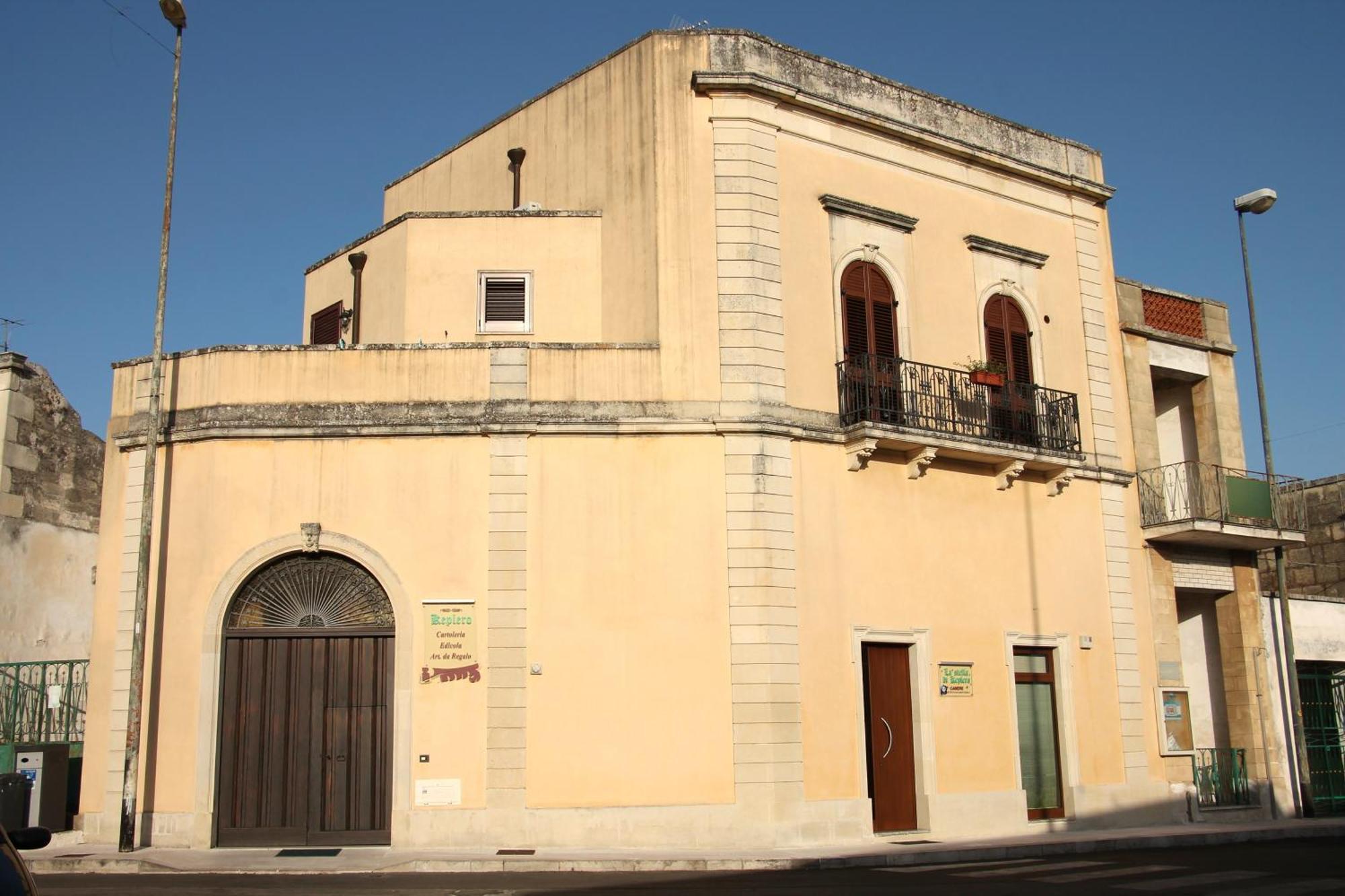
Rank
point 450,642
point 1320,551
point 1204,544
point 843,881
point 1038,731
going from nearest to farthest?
point 843,881 → point 450,642 → point 1038,731 → point 1204,544 → point 1320,551

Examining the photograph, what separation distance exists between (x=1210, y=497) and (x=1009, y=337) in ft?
16.4

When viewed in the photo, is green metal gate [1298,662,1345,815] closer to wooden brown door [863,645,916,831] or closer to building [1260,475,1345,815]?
building [1260,475,1345,815]

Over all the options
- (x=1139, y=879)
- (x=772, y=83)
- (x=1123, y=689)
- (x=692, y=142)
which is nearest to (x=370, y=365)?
(x=692, y=142)

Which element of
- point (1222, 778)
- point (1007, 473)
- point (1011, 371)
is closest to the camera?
point (1007, 473)

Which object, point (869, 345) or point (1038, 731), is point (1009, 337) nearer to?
point (869, 345)

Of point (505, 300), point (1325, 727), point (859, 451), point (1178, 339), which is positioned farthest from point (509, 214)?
point (1325, 727)

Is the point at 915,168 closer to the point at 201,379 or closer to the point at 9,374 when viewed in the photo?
the point at 201,379

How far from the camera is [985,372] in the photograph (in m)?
20.1

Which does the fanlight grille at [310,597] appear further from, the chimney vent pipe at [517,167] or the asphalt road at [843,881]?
the chimney vent pipe at [517,167]

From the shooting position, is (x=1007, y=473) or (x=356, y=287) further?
(x=356, y=287)

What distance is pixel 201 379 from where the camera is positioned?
1780cm

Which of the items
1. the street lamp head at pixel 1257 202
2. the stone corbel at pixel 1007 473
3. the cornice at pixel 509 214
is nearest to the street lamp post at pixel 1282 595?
the street lamp head at pixel 1257 202

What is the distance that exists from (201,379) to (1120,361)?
596 inches

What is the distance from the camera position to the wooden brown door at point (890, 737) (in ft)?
59.3
